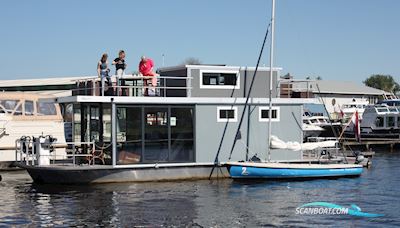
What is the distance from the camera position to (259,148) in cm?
2648

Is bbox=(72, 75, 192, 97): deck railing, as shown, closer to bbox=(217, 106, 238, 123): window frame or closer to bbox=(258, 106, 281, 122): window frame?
bbox=(217, 106, 238, 123): window frame

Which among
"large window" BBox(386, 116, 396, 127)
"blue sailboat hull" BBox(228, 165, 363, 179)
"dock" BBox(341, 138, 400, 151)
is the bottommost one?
"dock" BBox(341, 138, 400, 151)

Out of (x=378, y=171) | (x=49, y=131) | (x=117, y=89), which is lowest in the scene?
(x=378, y=171)

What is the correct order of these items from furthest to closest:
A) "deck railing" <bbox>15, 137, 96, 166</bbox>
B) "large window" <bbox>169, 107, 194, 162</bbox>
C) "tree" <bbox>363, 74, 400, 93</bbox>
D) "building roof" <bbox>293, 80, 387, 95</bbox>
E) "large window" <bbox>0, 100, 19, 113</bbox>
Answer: "tree" <bbox>363, 74, 400, 93</bbox>
"building roof" <bbox>293, 80, 387, 95</bbox>
"large window" <bbox>0, 100, 19, 113</bbox>
"large window" <bbox>169, 107, 194, 162</bbox>
"deck railing" <bbox>15, 137, 96, 166</bbox>

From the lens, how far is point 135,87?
79.6ft

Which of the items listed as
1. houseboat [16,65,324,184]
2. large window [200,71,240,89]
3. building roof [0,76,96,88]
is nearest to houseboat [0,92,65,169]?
houseboat [16,65,324,184]

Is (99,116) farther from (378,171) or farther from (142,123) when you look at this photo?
(378,171)

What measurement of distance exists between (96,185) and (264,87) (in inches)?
334

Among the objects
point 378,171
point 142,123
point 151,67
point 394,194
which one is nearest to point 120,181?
point 142,123

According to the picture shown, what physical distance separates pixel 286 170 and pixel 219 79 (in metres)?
4.81

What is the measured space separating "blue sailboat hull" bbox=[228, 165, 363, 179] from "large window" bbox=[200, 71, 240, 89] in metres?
3.64

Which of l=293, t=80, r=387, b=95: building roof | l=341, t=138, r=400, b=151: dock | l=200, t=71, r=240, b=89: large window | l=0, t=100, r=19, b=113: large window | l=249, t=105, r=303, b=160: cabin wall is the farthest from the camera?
l=293, t=80, r=387, b=95: building roof

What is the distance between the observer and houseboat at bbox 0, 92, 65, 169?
30.7 meters

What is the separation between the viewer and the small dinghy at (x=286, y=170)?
24.9 meters
